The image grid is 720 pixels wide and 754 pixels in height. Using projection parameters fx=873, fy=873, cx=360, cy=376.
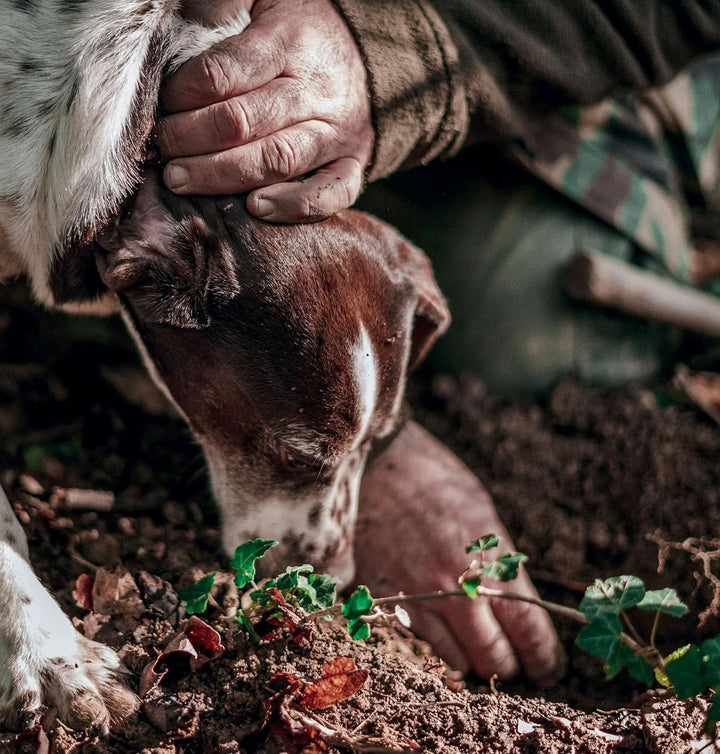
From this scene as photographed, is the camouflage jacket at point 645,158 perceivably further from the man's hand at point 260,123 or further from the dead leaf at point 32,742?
the dead leaf at point 32,742

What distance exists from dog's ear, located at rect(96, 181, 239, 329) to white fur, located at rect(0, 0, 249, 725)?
0.07m

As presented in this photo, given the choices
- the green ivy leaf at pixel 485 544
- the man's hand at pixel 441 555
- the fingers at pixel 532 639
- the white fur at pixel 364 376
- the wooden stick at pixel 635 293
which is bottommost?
the fingers at pixel 532 639

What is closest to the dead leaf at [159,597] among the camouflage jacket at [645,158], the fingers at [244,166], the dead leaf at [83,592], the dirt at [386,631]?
the dirt at [386,631]

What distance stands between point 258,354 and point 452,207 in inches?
57.0

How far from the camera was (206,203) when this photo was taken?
6.22 ft

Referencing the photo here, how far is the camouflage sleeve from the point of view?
7.25 feet

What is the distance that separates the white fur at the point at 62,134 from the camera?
1760 millimetres

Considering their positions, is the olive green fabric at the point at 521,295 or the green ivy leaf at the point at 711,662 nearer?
the green ivy leaf at the point at 711,662

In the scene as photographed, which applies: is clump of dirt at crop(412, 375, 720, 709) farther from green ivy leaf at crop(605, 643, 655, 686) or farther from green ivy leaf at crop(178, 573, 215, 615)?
green ivy leaf at crop(178, 573, 215, 615)

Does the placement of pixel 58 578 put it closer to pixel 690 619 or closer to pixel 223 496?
pixel 223 496

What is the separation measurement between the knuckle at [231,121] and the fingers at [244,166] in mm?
29

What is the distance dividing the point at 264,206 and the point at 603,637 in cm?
111

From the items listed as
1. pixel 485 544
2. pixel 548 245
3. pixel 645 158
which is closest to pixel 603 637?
pixel 485 544

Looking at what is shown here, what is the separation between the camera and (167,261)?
6.18ft
